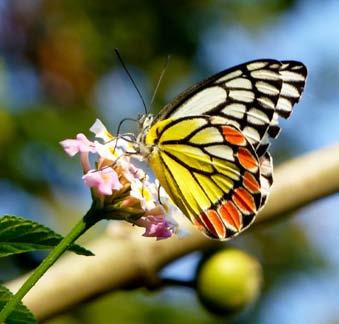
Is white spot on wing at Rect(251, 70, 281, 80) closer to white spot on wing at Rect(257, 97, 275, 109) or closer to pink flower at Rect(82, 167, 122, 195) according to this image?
white spot on wing at Rect(257, 97, 275, 109)

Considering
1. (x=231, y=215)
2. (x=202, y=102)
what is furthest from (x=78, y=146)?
(x=202, y=102)

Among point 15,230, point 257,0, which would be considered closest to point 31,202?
point 257,0

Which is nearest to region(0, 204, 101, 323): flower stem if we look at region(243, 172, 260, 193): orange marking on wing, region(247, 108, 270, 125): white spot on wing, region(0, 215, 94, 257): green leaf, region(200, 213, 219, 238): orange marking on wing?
region(0, 215, 94, 257): green leaf

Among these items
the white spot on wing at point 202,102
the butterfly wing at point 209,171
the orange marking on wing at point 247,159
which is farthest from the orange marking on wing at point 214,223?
the white spot on wing at point 202,102

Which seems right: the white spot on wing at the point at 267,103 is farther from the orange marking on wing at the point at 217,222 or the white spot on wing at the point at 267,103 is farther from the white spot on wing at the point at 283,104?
the orange marking on wing at the point at 217,222

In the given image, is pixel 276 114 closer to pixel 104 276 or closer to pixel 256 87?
pixel 256 87

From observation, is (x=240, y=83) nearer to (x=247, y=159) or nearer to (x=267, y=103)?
(x=267, y=103)
